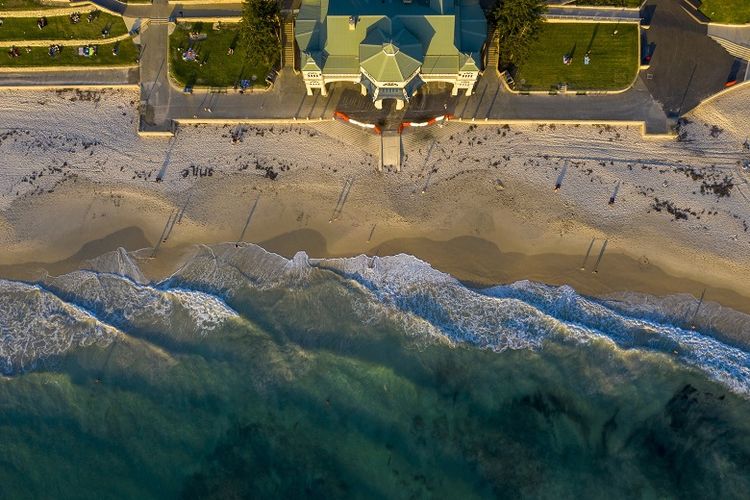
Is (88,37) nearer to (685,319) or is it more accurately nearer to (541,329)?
(541,329)

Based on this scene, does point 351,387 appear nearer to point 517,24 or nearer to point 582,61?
point 517,24

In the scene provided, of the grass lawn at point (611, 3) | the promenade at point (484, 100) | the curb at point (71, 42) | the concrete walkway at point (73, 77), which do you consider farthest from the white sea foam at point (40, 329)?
the grass lawn at point (611, 3)

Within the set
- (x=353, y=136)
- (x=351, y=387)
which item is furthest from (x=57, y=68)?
(x=351, y=387)

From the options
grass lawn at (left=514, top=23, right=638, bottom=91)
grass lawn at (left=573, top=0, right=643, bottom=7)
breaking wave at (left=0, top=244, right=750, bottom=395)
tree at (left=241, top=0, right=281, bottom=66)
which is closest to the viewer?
tree at (left=241, top=0, right=281, bottom=66)

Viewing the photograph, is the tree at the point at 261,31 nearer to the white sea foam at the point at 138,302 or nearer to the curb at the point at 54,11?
the curb at the point at 54,11

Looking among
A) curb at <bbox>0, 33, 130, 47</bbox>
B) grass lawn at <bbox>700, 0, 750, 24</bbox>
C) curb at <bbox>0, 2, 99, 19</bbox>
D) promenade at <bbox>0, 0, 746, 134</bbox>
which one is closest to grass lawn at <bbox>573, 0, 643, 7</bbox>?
promenade at <bbox>0, 0, 746, 134</bbox>

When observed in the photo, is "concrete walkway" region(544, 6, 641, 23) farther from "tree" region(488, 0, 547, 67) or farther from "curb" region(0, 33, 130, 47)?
"curb" region(0, 33, 130, 47)

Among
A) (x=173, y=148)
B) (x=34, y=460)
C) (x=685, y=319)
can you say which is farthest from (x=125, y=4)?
(x=685, y=319)
